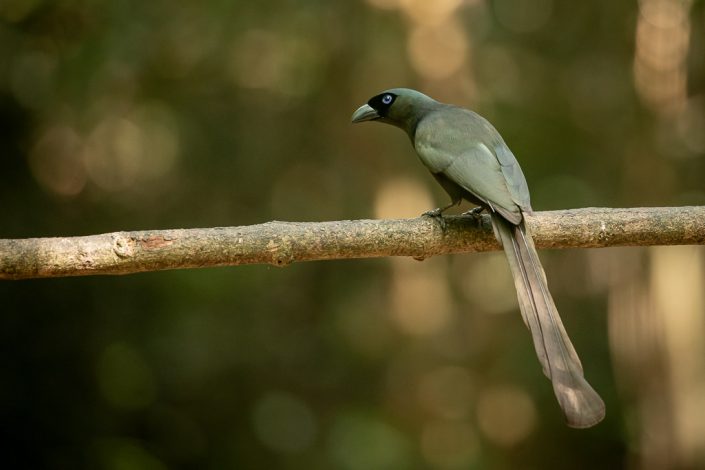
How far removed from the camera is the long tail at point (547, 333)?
2783 millimetres

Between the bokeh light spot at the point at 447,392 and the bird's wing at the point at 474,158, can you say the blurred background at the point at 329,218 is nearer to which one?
the bokeh light spot at the point at 447,392

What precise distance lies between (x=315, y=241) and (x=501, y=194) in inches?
33.8

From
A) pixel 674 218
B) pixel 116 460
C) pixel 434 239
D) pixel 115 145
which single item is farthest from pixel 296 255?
pixel 115 145

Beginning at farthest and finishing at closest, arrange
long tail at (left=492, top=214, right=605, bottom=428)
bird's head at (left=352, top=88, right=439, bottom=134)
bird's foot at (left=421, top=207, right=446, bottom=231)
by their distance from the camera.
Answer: bird's head at (left=352, top=88, right=439, bottom=134) → bird's foot at (left=421, top=207, right=446, bottom=231) → long tail at (left=492, top=214, right=605, bottom=428)

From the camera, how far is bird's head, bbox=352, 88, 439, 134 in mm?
4473

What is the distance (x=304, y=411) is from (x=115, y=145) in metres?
3.18

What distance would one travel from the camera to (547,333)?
3.06m

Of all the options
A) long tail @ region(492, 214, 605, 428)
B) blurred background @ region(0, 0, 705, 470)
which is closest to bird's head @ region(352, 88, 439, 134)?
long tail @ region(492, 214, 605, 428)

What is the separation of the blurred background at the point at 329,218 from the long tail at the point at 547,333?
3950mm

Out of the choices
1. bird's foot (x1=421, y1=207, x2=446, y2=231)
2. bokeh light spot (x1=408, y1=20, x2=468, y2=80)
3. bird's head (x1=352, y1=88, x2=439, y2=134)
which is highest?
bokeh light spot (x1=408, y1=20, x2=468, y2=80)

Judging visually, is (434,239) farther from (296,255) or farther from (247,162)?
(247,162)

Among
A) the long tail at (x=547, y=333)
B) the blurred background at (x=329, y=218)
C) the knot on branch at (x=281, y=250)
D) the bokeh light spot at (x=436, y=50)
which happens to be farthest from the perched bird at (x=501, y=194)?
the blurred background at (x=329, y=218)

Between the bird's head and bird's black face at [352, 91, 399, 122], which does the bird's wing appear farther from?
Answer: bird's black face at [352, 91, 399, 122]

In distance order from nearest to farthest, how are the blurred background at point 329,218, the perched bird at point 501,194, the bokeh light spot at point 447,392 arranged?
1. the perched bird at point 501,194
2. the blurred background at point 329,218
3. the bokeh light spot at point 447,392
